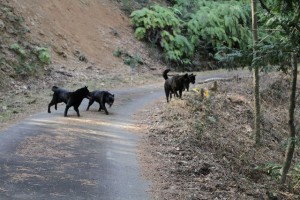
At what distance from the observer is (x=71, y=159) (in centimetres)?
1075

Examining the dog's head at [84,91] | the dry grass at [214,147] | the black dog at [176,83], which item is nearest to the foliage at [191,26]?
the dry grass at [214,147]

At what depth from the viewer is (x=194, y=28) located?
33.7 m

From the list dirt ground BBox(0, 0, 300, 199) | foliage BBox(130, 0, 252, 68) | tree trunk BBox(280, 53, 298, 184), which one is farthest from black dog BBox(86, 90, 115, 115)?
foliage BBox(130, 0, 252, 68)

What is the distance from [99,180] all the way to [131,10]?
1065 inches

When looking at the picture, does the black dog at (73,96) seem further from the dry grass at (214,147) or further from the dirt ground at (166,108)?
the dry grass at (214,147)

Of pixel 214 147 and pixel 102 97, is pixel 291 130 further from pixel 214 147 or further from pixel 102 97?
pixel 102 97

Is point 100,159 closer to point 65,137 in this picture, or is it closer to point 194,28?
point 65,137

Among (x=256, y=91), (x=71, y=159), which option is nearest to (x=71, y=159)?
(x=71, y=159)

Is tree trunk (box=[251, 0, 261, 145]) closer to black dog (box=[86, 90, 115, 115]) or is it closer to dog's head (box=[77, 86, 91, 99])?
black dog (box=[86, 90, 115, 115])

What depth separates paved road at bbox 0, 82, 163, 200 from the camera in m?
8.73

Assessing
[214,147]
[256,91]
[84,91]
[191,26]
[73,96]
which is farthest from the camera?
[191,26]

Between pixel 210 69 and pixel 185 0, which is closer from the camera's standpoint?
pixel 210 69

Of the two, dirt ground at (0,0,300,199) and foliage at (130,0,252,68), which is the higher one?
foliage at (130,0,252,68)

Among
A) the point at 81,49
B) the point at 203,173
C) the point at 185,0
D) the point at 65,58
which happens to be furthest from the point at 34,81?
the point at 185,0
